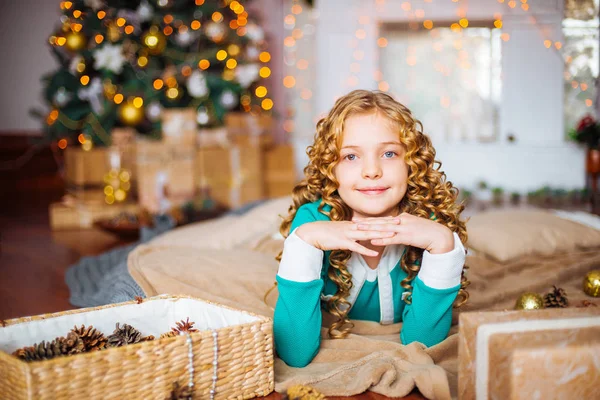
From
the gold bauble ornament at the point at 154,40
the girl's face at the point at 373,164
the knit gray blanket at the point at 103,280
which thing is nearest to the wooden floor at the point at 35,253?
the knit gray blanket at the point at 103,280

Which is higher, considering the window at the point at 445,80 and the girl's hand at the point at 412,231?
the window at the point at 445,80

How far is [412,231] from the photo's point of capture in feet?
4.09

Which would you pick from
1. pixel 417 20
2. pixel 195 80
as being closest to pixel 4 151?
pixel 195 80

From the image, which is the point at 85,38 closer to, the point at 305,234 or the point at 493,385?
the point at 305,234

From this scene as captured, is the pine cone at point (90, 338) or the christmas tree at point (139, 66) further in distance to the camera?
the christmas tree at point (139, 66)

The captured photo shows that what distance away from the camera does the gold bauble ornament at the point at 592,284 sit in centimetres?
186

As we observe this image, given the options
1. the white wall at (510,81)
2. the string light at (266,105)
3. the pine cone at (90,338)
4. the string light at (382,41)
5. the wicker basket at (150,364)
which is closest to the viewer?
the wicker basket at (150,364)

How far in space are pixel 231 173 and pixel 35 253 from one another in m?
1.53

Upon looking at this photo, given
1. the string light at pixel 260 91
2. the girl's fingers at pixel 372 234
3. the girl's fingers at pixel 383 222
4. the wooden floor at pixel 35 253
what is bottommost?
the wooden floor at pixel 35 253

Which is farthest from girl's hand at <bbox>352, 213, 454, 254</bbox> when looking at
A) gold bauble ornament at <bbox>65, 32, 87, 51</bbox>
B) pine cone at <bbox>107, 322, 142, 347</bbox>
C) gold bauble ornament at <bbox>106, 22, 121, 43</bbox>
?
gold bauble ornament at <bbox>65, 32, 87, 51</bbox>

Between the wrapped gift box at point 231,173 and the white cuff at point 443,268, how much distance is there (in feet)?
9.49

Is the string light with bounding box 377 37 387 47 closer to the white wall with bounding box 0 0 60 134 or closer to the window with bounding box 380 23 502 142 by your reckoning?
the window with bounding box 380 23 502 142

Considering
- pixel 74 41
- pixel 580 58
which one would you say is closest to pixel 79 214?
pixel 74 41

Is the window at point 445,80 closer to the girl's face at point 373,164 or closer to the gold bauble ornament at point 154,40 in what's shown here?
the gold bauble ornament at point 154,40
